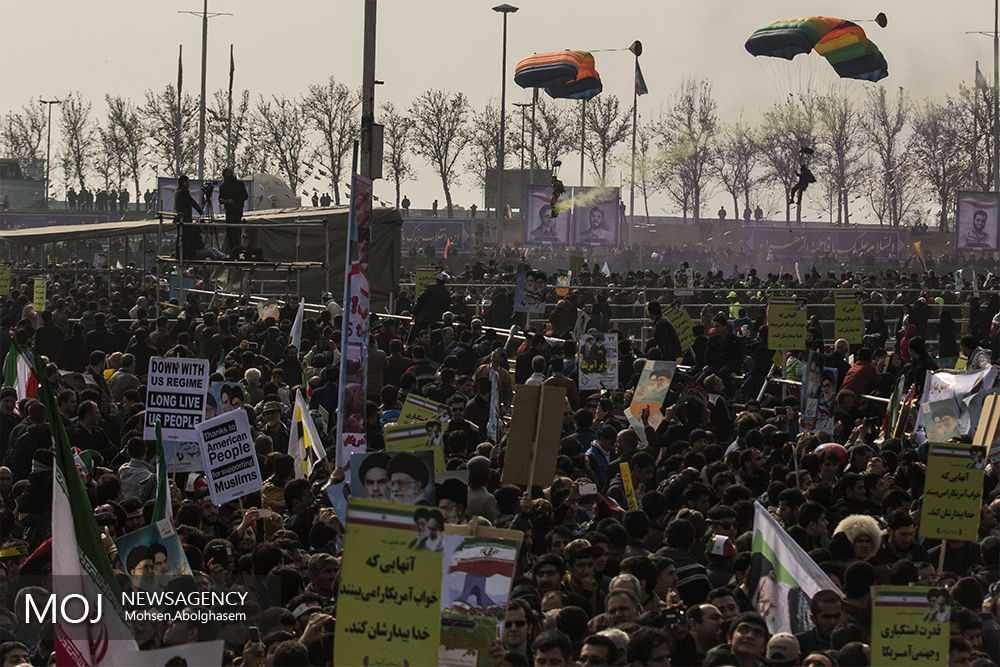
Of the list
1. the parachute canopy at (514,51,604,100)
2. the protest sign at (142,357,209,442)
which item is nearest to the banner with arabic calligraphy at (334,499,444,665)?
the protest sign at (142,357,209,442)

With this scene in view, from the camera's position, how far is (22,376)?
13.8 metres

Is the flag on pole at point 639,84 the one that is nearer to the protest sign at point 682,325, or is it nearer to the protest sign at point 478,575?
the protest sign at point 682,325

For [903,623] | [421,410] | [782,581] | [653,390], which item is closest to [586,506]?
[421,410]

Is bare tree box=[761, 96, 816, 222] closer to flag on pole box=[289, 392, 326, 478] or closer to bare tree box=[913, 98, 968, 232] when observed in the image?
bare tree box=[913, 98, 968, 232]

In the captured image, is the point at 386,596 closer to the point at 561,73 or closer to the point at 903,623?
the point at 903,623

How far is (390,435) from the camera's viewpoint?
916 centimetres

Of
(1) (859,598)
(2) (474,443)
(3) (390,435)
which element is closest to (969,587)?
(1) (859,598)

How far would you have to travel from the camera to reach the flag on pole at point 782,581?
704cm

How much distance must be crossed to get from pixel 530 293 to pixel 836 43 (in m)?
28.2

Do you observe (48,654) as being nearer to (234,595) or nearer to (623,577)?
(234,595)

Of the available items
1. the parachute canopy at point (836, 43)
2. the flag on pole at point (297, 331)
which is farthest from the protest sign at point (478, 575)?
the parachute canopy at point (836, 43)

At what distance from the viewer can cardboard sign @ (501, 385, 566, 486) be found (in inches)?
364

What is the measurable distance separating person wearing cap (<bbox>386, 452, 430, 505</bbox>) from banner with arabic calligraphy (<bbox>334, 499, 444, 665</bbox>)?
2347mm

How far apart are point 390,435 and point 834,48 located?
38086 mm
